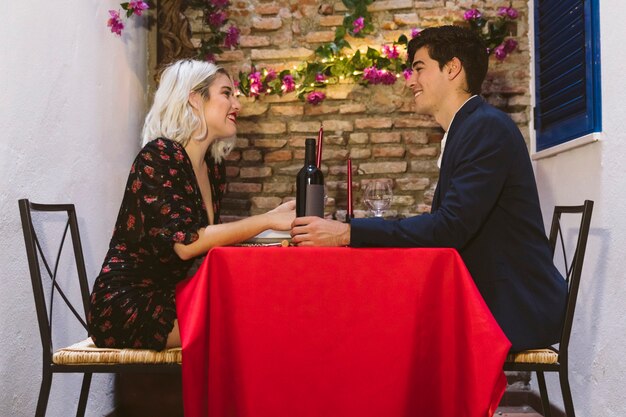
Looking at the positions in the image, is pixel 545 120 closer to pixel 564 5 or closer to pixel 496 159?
pixel 564 5

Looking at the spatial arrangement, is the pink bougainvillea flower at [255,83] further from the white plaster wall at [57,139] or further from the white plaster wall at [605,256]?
the white plaster wall at [605,256]

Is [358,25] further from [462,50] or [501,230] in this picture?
[501,230]

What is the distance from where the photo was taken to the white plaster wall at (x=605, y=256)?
2031 mm

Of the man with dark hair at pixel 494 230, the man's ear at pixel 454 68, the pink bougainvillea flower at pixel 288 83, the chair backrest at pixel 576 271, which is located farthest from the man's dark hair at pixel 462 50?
the pink bougainvillea flower at pixel 288 83

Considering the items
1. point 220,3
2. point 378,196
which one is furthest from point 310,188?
point 220,3

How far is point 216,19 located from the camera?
10.2ft

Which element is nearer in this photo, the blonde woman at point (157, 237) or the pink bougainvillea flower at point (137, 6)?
the blonde woman at point (157, 237)

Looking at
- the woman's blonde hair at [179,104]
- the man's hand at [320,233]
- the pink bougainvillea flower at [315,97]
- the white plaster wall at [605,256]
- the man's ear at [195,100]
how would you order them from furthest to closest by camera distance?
the pink bougainvillea flower at [315,97], the man's ear at [195,100], the woman's blonde hair at [179,104], the white plaster wall at [605,256], the man's hand at [320,233]

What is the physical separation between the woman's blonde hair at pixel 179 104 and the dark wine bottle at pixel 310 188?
1.88 feet

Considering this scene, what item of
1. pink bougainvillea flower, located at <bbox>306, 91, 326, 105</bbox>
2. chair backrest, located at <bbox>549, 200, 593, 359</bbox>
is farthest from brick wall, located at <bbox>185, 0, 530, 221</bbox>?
chair backrest, located at <bbox>549, 200, 593, 359</bbox>

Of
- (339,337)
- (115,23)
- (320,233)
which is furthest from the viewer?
(115,23)

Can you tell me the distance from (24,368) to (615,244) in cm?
206

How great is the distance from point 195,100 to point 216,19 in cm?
100

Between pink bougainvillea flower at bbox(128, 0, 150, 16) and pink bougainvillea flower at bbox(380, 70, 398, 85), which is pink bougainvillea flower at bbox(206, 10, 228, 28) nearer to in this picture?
pink bougainvillea flower at bbox(128, 0, 150, 16)
